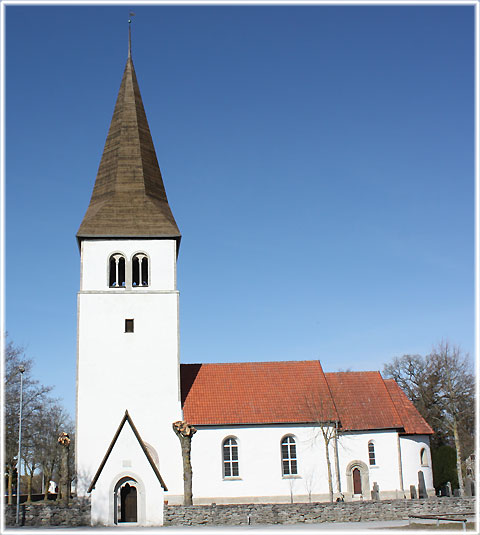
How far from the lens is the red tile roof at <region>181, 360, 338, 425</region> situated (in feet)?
120

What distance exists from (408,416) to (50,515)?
2197 centimetres

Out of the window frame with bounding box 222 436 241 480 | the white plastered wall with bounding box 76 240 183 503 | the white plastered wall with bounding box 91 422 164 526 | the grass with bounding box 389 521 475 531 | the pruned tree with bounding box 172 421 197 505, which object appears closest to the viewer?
the grass with bounding box 389 521 475 531

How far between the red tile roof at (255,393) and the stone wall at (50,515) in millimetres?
8871

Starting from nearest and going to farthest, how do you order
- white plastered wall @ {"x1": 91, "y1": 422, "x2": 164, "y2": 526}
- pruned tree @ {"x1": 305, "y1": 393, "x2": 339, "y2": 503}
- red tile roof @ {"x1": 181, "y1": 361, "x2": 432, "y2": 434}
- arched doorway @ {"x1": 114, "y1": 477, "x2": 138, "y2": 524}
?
white plastered wall @ {"x1": 91, "y1": 422, "x2": 164, "y2": 526}
arched doorway @ {"x1": 114, "y1": 477, "x2": 138, "y2": 524}
pruned tree @ {"x1": 305, "y1": 393, "x2": 339, "y2": 503}
red tile roof @ {"x1": 181, "y1": 361, "x2": 432, "y2": 434}

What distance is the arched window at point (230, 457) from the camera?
116 ft

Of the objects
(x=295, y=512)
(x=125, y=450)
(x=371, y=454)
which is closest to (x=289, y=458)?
(x=371, y=454)

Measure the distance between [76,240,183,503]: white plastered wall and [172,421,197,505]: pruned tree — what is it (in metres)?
2.20

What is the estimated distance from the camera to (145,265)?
1451 inches

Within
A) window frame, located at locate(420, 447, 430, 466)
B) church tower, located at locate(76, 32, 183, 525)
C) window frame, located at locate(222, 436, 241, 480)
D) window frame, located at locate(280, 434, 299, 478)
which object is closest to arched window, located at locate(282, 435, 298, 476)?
window frame, located at locate(280, 434, 299, 478)

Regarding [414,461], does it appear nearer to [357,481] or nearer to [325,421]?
[357,481]

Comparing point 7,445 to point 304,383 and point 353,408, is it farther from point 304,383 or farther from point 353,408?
point 353,408

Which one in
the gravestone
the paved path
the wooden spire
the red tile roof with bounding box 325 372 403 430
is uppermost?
the wooden spire

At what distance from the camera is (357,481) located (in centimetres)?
3669

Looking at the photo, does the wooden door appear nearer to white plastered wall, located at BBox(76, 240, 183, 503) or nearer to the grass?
white plastered wall, located at BBox(76, 240, 183, 503)
